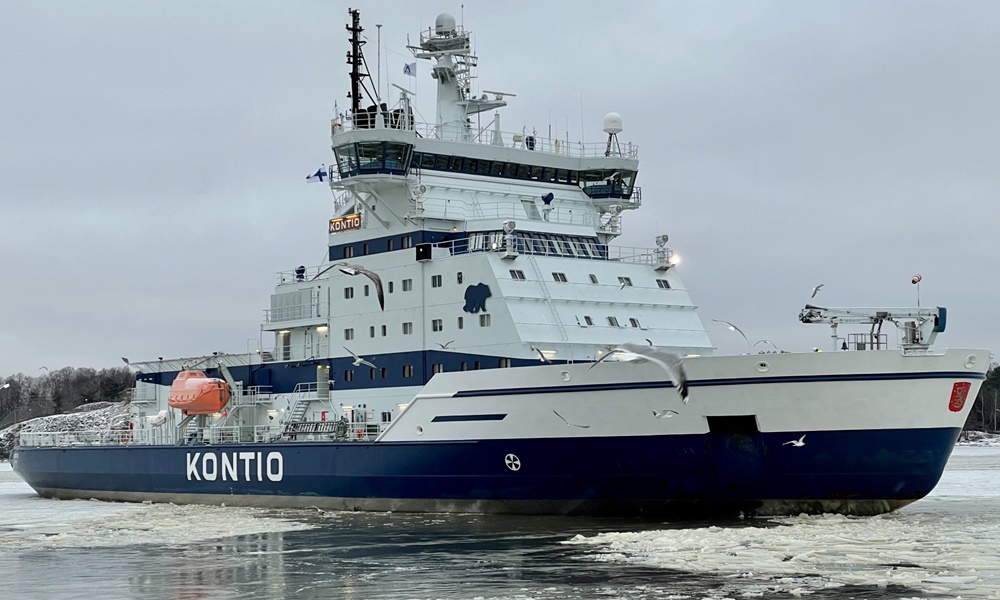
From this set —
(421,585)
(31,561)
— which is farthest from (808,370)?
(31,561)

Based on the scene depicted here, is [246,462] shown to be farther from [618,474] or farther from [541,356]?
[618,474]

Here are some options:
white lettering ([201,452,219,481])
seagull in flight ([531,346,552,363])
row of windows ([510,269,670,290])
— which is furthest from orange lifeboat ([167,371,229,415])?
seagull in flight ([531,346,552,363])

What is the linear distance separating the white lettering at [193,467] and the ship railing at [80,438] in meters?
3.56

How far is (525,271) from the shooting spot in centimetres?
2472

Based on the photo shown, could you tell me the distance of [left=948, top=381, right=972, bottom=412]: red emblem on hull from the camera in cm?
2019

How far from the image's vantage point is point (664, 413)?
67.4 ft

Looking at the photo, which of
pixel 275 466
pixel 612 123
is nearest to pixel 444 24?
pixel 612 123

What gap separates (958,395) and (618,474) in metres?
5.66

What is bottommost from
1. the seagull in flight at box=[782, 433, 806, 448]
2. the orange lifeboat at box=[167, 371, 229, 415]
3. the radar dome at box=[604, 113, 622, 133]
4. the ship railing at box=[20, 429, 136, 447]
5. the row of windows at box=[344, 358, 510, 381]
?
the seagull in flight at box=[782, 433, 806, 448]

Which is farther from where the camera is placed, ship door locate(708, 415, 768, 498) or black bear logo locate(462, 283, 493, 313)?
black bear logo locate(462, 283, 493, 313)

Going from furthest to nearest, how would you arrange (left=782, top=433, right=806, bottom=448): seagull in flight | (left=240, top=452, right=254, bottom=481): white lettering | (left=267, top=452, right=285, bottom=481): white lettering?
(left=240, top=452, right=254, bottom=481): white lettering
(left=267, top=452, right=285, bottom=481): white lettering
(left=782, top=433, right=806, bottom=448): seagull in flight

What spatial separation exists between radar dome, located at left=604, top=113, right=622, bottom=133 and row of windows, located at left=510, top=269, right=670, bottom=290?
4.68m

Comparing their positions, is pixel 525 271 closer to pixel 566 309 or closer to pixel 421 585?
pixel 566 309

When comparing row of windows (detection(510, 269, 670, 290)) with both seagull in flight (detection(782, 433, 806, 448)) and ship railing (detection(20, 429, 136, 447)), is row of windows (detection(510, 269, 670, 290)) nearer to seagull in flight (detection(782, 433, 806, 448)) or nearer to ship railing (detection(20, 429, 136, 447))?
seagull in flight (detection(782, 433, 806, 448))
